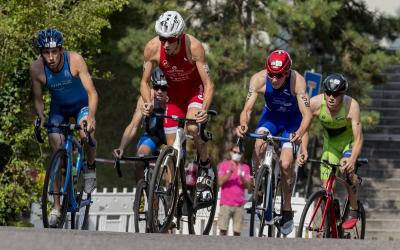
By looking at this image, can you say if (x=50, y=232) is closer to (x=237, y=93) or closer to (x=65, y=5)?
(x=65, y=5)

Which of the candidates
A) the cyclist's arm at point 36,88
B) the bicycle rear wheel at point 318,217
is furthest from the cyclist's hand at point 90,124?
the bicycle rear wheel at point 318,217

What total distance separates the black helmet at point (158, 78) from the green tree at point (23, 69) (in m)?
5.36

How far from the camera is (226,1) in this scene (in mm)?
30516

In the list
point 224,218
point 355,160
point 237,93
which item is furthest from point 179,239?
point 237,93

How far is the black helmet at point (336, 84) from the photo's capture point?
15953 mm

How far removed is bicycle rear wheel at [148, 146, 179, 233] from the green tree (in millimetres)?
6358

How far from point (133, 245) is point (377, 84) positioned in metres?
21.1

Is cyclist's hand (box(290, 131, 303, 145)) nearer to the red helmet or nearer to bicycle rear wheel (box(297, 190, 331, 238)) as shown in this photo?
the red helmet

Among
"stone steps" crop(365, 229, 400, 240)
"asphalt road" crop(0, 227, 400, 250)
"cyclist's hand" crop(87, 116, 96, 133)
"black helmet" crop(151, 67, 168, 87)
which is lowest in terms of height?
"stone steps" crop(365, 229, 400, 240)

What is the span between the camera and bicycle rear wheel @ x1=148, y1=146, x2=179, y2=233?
14.1 meters

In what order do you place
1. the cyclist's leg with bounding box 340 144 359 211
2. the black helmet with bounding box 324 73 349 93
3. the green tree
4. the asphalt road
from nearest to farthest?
the asphalt road, the black helmet with bounding box 324 73 349 93, the cyclist's leg with bounding box 340 144 359 211, the green tree

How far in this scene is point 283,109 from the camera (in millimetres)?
15797

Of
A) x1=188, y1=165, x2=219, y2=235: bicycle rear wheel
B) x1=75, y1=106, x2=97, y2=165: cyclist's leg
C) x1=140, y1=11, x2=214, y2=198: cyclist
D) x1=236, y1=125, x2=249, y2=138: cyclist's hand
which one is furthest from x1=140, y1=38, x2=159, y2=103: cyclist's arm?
x1=188, y1=165, x2=219, y2=235: bicycle rear wheel

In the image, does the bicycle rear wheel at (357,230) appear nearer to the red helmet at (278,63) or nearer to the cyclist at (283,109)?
the cyclist at (283,109)
